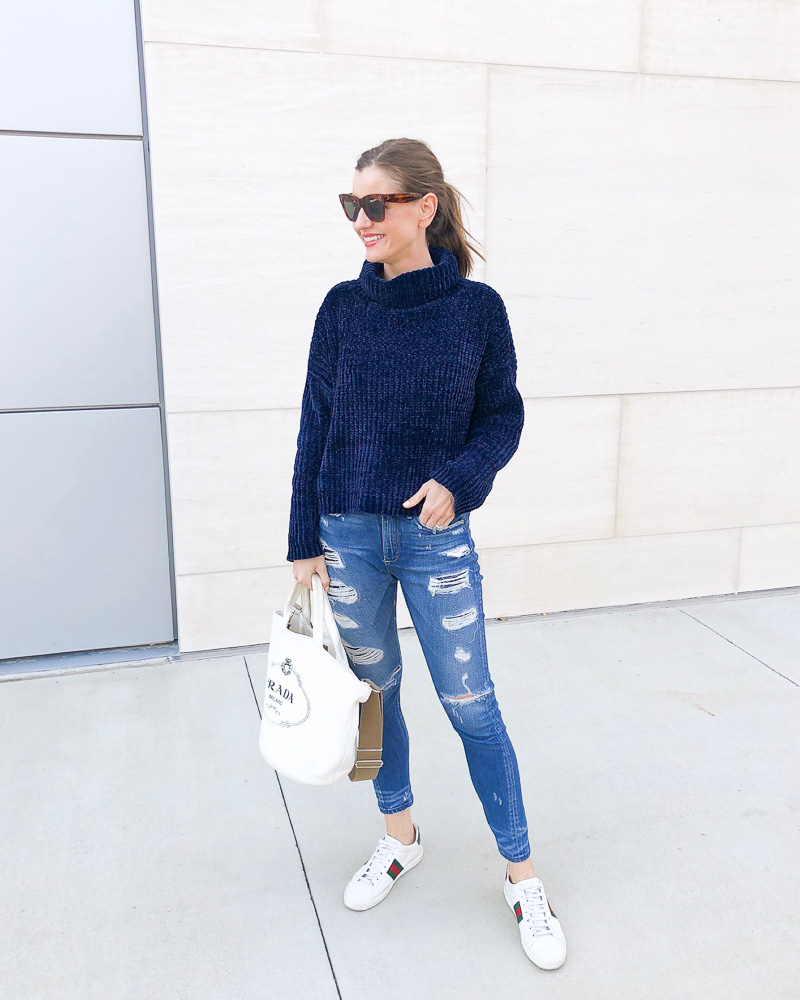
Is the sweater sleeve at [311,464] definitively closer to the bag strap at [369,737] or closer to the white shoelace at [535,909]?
the bag strap at [369,737]

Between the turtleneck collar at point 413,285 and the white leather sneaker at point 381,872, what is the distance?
1452mm

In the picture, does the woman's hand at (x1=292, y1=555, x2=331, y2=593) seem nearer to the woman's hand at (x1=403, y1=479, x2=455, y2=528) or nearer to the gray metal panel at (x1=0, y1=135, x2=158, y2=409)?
the woman's hand at (x1=403, y1=479, x2=455, y2=528)

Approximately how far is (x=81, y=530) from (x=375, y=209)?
2.35 meters

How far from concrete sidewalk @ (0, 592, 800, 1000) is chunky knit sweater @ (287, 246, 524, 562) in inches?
42.9

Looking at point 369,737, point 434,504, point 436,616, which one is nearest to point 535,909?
point 369,737

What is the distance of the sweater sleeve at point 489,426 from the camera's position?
6.58ft

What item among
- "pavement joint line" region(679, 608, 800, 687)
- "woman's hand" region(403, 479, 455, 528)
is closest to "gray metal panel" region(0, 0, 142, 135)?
"woman's hand" region(403, 479, 455, 528)

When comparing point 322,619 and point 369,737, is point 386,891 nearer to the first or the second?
point 369,737

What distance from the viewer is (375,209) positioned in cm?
196

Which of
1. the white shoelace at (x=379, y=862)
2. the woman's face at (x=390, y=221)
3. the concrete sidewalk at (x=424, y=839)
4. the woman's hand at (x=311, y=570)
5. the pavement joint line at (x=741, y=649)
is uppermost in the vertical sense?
the woman's face at (x=390, y=221)

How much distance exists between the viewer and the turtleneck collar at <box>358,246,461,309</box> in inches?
79.5

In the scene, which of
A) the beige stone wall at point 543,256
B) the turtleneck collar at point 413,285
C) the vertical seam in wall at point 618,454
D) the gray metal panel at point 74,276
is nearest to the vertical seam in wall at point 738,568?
the beige stone wall at point 543,256

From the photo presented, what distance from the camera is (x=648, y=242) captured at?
413 centimetres

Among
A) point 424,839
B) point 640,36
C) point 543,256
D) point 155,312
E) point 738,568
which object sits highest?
point 640,36
